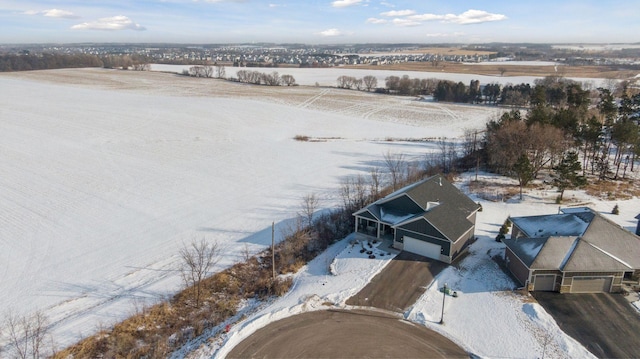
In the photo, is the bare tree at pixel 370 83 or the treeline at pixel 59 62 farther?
the treeline at pixel 59 62

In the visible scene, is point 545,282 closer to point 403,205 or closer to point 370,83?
point 403,205

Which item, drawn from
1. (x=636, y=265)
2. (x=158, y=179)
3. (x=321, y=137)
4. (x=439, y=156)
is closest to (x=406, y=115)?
(x=321, y=137)

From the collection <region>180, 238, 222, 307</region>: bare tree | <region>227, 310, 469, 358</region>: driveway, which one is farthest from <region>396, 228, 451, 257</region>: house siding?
<region>180, 238, 222, 307</region>: bare tree

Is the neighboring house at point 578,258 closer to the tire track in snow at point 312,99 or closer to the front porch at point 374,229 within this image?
the front porch at point 374,229

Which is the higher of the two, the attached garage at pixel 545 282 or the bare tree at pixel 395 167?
the bare tree at pixel 395 167

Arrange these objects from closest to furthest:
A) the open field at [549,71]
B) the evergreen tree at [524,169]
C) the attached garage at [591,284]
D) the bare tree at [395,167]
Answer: the attached garage at [591,284] < the evergreen tree at [524,169] < the bare tree at [395,167] < the open field at [549,71]

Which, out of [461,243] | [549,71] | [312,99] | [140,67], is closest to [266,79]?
[312,99]

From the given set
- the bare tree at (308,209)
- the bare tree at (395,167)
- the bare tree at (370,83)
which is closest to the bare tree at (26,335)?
the bare tree at (308,209)

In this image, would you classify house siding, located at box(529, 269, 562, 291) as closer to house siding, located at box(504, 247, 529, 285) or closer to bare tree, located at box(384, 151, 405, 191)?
house siding, located at box(504, 247, 529, 285)
